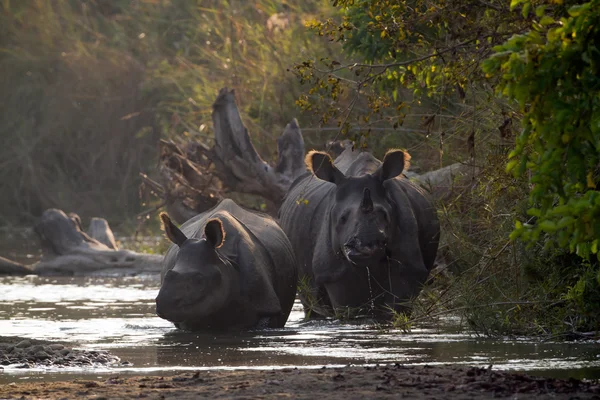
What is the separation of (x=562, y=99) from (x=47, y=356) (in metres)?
3.73

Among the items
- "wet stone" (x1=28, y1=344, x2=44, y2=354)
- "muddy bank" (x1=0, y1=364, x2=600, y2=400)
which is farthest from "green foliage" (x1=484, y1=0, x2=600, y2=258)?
"wet stone" (x1=28, y1=344, x2=44, y2=354)

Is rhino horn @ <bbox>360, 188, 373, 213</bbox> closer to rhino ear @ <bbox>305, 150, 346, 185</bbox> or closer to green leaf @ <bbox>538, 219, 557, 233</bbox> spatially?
rhino ear @ <bbox>305, 150, 346, 185</bbox>

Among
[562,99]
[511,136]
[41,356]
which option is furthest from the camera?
[511,136]

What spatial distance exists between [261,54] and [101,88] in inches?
→ 424

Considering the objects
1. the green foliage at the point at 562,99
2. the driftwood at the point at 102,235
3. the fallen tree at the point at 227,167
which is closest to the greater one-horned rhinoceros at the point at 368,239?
the fallen tree at the point at 227,167

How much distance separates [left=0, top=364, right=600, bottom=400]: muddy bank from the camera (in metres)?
6.44

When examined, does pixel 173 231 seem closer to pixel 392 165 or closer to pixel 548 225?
pixel 392 165

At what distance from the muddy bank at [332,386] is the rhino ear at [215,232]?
320 centimetres

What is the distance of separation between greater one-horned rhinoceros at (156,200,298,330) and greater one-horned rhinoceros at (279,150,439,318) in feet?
1.34

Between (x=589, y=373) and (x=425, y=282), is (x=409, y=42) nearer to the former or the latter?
(x=425, y=282)

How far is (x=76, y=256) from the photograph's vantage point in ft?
58.5

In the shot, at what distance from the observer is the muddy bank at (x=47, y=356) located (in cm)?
816

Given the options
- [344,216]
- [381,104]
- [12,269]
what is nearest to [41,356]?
[381,104]

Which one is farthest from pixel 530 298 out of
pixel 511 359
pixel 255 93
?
pixel 255 93
